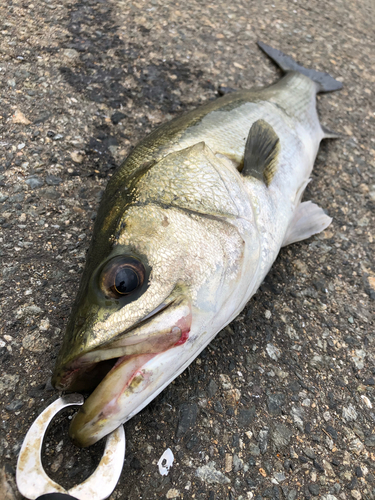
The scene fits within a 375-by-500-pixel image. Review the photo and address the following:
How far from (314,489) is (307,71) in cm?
401

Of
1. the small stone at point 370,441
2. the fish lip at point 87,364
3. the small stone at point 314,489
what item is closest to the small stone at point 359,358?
the small stone at point 370,441

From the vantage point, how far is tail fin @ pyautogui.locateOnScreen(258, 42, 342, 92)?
4.04 m

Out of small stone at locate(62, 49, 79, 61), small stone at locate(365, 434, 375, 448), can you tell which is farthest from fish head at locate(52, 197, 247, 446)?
small stone at locate(62, 49, 79, 61)

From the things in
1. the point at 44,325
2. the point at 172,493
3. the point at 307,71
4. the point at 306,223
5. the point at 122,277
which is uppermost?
the point at 307,71

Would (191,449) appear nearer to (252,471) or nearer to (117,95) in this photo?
(252,471)

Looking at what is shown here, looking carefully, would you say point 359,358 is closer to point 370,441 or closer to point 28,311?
point 370,441

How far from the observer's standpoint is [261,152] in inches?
95.3

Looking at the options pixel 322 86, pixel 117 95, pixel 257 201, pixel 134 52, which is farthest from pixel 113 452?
pixel 322 86

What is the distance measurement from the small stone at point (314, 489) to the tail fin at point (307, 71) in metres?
3.76

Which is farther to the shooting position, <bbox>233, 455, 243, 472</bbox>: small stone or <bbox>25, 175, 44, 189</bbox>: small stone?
<bbox>25, 175, 44, 189</bbox>: small stone

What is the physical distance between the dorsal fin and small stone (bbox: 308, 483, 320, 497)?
1695 mm

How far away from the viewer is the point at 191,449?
1750mm

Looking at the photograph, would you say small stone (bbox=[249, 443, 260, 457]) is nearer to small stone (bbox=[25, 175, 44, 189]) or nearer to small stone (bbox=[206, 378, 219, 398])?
small stone (bbox=[206, 378, 219, 398])

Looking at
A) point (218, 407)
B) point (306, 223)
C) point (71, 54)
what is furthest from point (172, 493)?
point (71, 54)
